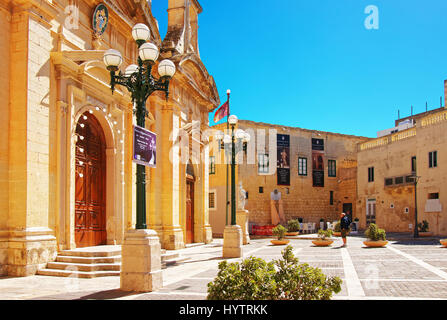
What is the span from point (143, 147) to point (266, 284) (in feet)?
14.4

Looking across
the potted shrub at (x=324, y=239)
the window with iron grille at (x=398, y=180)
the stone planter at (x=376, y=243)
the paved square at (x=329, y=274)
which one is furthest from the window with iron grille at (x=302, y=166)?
the paved square at (x=329, y=274)

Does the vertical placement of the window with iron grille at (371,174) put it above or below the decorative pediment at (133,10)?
below

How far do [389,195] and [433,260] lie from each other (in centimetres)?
2089

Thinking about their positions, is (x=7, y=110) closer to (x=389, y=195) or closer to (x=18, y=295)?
(x=18, y=295)

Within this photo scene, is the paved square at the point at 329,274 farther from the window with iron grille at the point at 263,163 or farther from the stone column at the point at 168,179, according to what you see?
the window with iron grille at the point at 263,163

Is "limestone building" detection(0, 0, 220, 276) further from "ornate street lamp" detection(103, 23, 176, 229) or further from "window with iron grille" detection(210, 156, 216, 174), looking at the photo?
"window with iron grille" detection(210, 156, 216, 174)

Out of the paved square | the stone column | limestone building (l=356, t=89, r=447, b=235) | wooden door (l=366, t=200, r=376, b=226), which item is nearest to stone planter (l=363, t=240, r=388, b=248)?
the paved square

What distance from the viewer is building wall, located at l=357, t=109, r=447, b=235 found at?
27453 millimetres

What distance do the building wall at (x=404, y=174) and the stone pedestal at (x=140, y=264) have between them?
24.1 meters

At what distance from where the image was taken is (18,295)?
7391 millimetres

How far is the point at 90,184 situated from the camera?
13.3 meters

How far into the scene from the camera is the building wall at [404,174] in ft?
90.1

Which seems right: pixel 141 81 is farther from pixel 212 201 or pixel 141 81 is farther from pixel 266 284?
pixel 212 201
